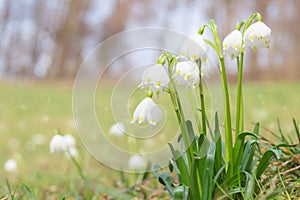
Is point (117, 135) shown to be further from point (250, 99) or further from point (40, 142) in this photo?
point (250, 99)

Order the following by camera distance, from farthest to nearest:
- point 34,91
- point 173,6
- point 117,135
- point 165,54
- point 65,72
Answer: point 65,72 < point 173,6 < point 34,91 < point 117,135 < point 165,54

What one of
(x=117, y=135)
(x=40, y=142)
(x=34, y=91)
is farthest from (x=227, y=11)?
(x=117, y=135)

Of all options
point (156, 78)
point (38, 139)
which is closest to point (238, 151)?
point (156, 78)

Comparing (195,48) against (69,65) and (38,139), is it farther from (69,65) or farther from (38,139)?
(69,65)

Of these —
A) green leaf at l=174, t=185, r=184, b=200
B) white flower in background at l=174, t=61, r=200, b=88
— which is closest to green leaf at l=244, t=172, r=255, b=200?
green leaf at l=174, t=185, r=184, b=200

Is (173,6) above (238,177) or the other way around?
above

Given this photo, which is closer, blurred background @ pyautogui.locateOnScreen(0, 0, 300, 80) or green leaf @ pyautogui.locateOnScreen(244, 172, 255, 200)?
green leaf @ pyautogui.locateOnScreen(244, 172, 255, 200)

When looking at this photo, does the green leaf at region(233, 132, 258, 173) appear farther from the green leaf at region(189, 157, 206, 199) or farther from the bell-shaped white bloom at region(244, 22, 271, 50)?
the bell-shaped white bloom at region(244, 22, 271, 50)
